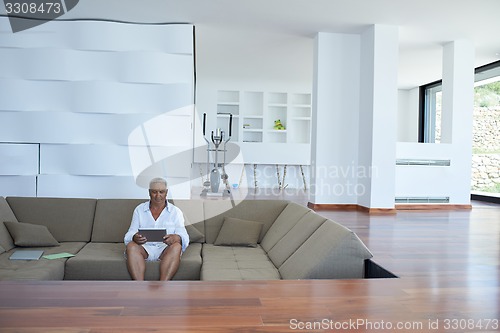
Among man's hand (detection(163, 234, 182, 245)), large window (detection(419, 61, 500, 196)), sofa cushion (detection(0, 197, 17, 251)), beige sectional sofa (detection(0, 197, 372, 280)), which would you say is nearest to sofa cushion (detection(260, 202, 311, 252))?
beige sectional sofa (detection(0, 197, 372, 280))

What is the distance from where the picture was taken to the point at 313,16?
6.66m

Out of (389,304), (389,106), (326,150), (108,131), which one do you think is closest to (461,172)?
(389,106)

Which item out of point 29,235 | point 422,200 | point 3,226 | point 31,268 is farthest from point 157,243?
point 422,200

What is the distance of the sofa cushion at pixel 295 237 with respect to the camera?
11.3 ft

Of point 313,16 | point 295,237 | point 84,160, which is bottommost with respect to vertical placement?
point 295,237

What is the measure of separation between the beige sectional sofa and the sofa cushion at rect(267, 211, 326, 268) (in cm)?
1

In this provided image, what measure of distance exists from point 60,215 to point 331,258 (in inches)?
96.6

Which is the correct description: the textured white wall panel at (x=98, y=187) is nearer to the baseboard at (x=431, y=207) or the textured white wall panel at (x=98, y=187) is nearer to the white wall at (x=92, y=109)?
the white wall at (x=92, y=109)

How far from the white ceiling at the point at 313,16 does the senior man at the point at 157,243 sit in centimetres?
332

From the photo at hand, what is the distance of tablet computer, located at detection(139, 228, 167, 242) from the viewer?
11.5 feet

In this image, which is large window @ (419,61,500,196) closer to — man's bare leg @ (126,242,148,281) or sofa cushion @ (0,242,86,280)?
man's bare leg @ (126,242,148,281)

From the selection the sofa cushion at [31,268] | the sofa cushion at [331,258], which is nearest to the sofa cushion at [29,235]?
the sofa cushion at [31,268]

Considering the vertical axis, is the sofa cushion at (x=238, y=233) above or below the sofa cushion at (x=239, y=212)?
below

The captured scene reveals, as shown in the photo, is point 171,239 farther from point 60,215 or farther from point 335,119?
point 335,119
